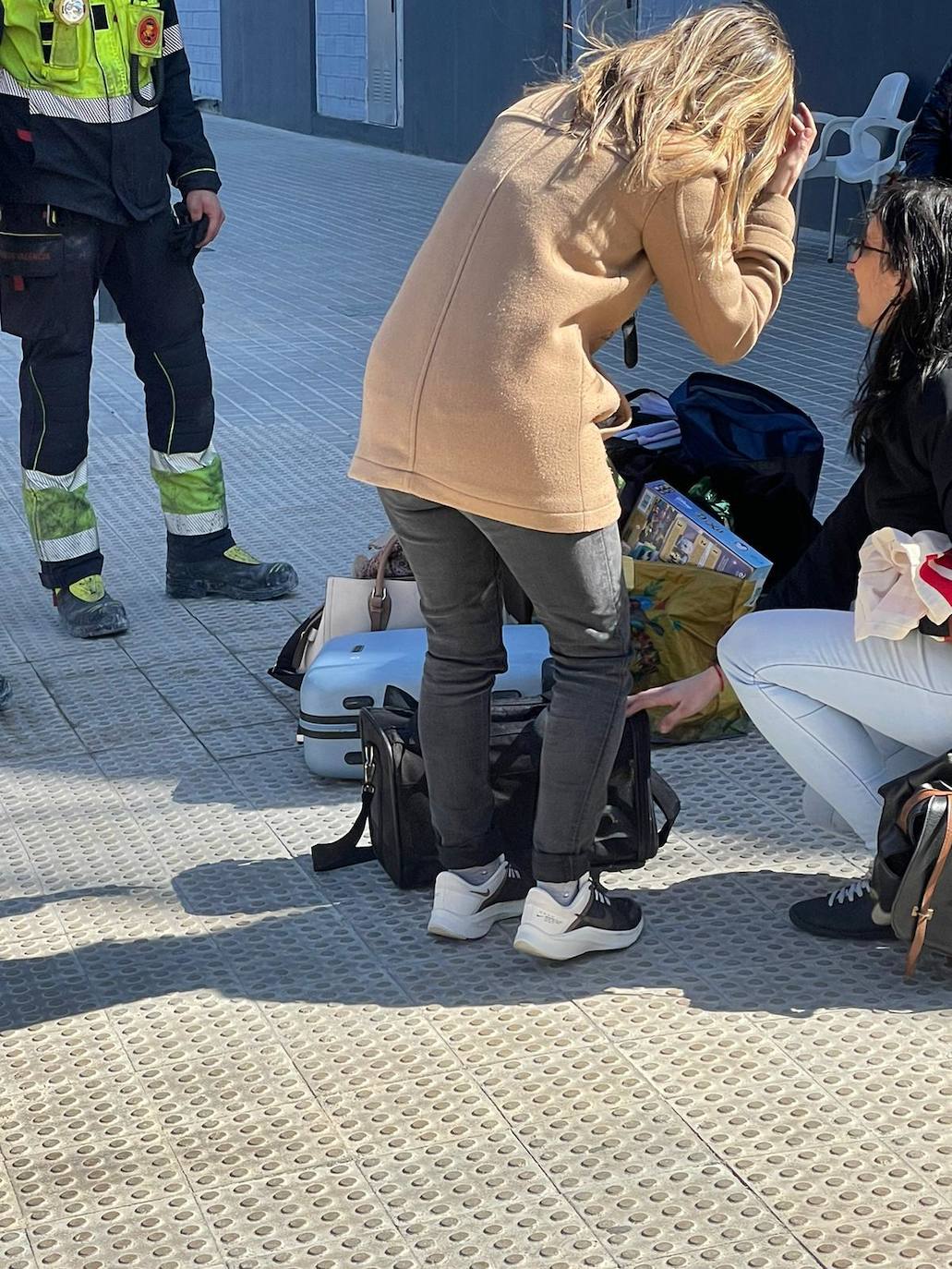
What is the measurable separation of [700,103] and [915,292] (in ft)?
1.64

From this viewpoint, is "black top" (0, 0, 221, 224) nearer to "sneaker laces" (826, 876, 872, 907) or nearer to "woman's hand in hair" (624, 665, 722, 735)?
"woman's hand in hair" (624, 665, 722, 735)

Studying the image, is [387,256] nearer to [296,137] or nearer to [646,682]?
[646,682]

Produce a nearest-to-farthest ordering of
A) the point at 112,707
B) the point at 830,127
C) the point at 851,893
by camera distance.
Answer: the point at 851,893 < the point at 112,707 < the point at 830,127

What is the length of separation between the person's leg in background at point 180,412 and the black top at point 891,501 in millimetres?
2032

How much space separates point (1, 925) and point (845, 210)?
902 centimetres

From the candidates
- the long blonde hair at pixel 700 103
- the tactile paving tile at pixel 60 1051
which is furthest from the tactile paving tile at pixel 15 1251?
the long blonde hair at pixel 700 103

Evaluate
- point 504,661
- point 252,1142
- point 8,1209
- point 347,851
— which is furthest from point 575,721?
point 8,1209

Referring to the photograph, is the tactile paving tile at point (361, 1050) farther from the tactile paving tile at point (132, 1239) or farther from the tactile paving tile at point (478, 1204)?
the tactile paving tile at point (132, 1239)

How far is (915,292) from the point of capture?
8.21ft

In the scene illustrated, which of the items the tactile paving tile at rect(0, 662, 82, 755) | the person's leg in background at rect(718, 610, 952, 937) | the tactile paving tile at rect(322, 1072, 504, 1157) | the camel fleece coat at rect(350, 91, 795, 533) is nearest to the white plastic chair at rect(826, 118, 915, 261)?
the tactile paving tile at rect(0, 662, 82, 755)

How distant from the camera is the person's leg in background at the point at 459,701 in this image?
2.53 meters

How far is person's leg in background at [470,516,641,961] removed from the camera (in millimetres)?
2430

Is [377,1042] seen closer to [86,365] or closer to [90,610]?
[90,610]

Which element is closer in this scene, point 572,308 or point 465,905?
point 572,308
